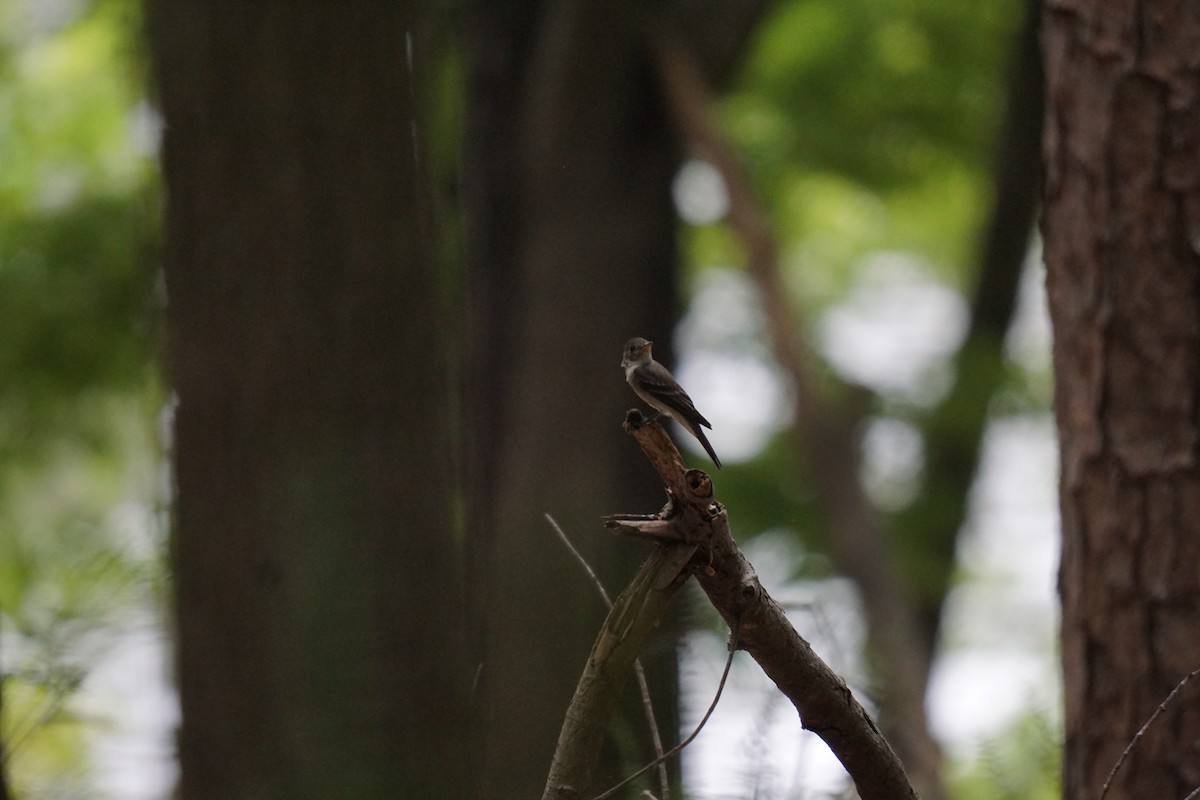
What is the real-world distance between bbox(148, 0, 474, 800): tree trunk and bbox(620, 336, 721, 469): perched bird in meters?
0.44

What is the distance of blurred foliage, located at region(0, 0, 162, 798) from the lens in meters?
3.82

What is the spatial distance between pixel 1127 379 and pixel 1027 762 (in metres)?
2.02

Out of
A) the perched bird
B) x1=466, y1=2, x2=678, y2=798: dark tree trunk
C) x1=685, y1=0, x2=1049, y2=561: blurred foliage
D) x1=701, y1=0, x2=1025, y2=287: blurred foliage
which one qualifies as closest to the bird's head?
the perched bird

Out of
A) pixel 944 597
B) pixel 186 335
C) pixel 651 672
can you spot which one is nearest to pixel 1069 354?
pixel 651 672

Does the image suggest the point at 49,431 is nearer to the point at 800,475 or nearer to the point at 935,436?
the point at 800,475

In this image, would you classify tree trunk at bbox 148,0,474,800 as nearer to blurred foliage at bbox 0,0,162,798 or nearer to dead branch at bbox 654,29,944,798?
blurred foliage at bbox 0,0,162,798

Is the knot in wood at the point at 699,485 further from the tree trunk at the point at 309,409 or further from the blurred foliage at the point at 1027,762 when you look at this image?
the blurred foliage at the point at 1027,762

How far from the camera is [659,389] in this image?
2.70 m

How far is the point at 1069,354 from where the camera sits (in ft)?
10.6

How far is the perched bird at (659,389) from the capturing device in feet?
8.63

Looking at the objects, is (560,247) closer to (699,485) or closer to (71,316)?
(71,316)

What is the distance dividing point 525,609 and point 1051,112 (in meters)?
1.99

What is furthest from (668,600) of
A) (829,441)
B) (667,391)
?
(829,441)

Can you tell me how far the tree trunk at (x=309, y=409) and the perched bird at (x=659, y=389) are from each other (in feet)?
1.44
